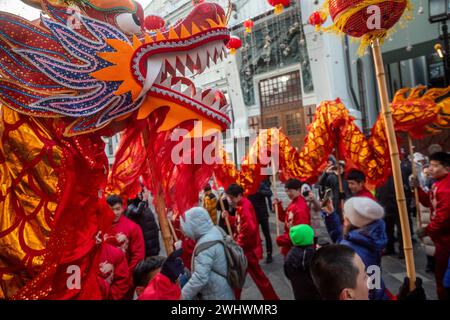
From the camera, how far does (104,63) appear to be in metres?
1.46

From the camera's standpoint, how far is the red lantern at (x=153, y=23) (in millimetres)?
1793

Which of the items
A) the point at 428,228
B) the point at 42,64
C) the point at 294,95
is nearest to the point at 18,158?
the point at 42,64

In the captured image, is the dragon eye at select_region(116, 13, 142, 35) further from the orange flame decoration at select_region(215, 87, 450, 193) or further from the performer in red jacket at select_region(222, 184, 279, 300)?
the orange flame decoration at select_region(215, 87, 450, 193)

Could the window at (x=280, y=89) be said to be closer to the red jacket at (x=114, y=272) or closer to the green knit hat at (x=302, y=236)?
the green knit hat at (x=302, y=236)

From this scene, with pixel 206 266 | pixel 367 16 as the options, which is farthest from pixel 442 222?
pixel 206 266

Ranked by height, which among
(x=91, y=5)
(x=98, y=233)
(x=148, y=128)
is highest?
(x=91, y=5)

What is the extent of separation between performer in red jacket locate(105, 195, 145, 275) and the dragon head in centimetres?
132

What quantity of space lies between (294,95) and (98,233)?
37.8 ft

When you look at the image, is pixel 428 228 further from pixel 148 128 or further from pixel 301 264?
pixel 148 128

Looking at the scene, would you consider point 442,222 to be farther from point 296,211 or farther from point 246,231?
point 246,231

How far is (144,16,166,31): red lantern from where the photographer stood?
1.79 metres

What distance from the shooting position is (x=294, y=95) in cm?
1227

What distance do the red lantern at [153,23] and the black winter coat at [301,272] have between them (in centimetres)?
183
